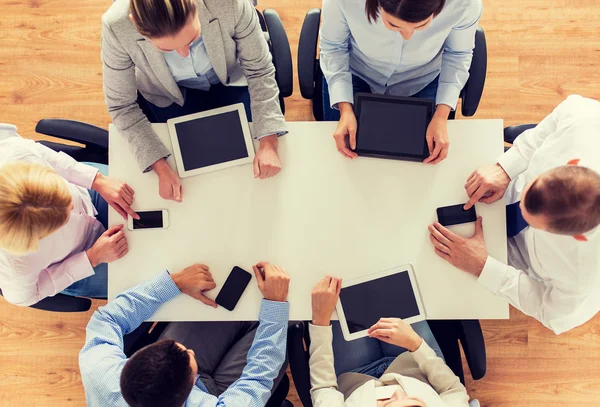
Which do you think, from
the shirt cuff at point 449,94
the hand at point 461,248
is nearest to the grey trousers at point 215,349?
the hand at point 461,248

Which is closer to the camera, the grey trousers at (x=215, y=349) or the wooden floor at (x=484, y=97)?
the grey trousers at (x=215, y=349)

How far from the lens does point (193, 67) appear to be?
152cm

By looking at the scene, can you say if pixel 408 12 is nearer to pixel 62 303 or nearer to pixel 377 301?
pixel 377 301

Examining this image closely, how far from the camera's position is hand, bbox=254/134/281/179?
1.44 meters

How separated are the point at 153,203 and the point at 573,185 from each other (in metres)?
1.12

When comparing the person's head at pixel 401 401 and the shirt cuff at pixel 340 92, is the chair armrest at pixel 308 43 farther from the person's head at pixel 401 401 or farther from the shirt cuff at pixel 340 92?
the person's head at pixel 401 401

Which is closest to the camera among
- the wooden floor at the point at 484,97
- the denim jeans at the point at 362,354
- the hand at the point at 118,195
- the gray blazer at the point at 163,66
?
the gray blazer at the point at 163,66

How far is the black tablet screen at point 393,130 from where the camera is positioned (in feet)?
4.70

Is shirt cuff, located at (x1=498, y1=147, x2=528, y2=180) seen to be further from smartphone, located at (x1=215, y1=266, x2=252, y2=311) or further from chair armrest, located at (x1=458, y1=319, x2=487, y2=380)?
smartphone, located at (x1=215, y1=266, x2=252, y2=311)

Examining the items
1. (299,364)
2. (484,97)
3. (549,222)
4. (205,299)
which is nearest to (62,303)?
(205,299)

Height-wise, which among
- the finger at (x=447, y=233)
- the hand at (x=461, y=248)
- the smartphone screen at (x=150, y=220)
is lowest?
the hand at (x=461, y=248)

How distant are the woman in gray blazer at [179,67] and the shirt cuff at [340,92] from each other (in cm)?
18

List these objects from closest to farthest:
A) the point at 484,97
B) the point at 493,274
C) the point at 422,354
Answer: the point at 493,274 < the point at 422,354 < the point at 484,97

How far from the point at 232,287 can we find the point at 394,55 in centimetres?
84
